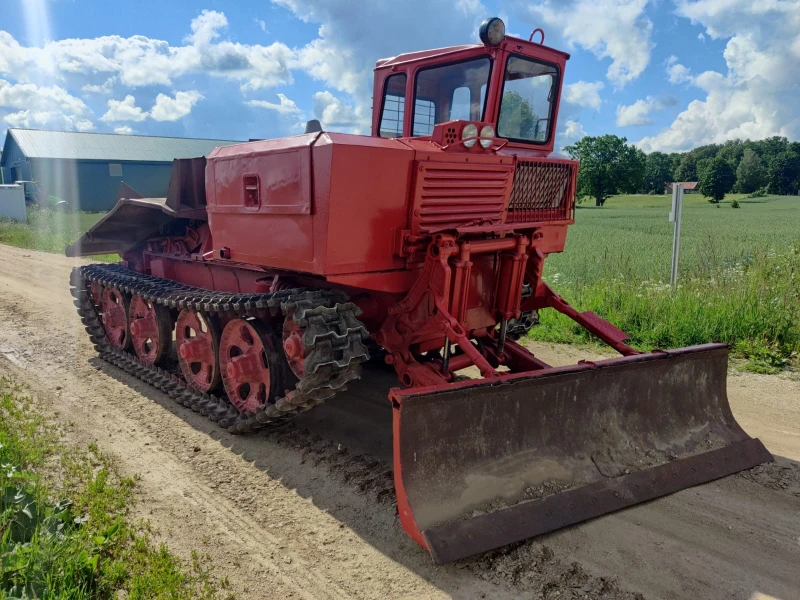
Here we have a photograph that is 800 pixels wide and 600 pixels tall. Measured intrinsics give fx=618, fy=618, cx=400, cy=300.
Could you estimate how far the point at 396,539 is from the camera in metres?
3.75

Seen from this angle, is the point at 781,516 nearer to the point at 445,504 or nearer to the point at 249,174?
the point at 445,504

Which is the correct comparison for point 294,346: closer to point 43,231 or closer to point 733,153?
point 43,231

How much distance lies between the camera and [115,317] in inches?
296

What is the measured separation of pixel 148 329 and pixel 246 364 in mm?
2056

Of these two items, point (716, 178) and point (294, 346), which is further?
point (716, 178)

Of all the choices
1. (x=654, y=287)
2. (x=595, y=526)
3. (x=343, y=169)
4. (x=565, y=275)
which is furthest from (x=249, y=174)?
(x=565, y=275)

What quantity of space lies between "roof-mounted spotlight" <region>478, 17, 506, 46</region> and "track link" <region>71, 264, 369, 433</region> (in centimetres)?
244

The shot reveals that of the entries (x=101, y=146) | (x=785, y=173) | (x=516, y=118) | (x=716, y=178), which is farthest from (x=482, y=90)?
(x=785, y=173)

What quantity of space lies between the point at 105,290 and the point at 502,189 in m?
5.20

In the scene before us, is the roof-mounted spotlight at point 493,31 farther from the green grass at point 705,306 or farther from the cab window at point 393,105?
the green grass at point 705,306

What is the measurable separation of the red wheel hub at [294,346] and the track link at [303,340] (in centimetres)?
8

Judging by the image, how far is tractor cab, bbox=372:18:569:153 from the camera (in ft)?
17.4

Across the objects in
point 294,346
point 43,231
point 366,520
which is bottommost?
point 43,231

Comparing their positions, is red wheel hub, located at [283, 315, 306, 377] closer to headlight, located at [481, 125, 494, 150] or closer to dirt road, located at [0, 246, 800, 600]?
dirt road, located at [0, 246, 800, 600]
